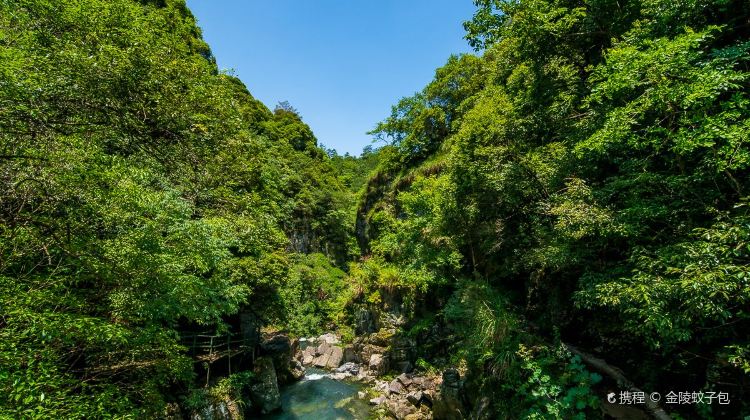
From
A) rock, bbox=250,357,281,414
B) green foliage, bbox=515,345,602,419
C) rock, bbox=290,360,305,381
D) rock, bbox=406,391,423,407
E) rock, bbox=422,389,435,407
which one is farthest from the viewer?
rock, bbox=290,360,305,381

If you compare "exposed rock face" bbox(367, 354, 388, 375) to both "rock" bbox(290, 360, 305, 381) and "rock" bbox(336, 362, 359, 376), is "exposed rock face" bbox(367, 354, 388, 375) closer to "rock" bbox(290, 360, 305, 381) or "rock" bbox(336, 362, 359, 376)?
"rock" bbox(336, 362, 359, 376)

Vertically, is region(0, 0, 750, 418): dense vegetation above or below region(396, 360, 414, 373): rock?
above

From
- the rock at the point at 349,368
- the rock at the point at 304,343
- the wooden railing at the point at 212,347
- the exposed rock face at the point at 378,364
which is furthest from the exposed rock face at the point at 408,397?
the rock at the point at 304,343

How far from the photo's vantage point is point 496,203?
453 inches

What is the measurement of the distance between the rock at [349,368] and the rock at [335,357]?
0.78m

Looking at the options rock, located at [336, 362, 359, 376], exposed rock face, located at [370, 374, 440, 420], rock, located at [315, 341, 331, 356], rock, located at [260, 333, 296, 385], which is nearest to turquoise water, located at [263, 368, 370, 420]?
rock, located at [260, 333, 296, 385]

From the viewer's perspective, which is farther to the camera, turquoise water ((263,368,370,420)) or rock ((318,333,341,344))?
rock ((318,333,341,344))

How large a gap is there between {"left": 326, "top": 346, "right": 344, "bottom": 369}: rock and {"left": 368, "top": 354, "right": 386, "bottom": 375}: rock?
12.5 ft

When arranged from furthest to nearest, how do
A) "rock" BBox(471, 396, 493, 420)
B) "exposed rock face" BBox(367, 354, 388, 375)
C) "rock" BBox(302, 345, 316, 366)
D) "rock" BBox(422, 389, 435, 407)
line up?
"rock" BBox(302, 345, 316, 366)
"exposed rock face" BBox(367, 354, 388, 375)
"rock" BBox(422, 389, 435, 407)
"rock" BBox(471, 396, 493, 420)

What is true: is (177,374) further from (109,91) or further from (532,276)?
(532,276)

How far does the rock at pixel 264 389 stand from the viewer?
1564 centimetres

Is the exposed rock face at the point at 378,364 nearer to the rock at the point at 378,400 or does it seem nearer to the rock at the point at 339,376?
the rock at the point at 339,376

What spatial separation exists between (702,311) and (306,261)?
33.4 m

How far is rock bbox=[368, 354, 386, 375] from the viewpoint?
1984 cm
